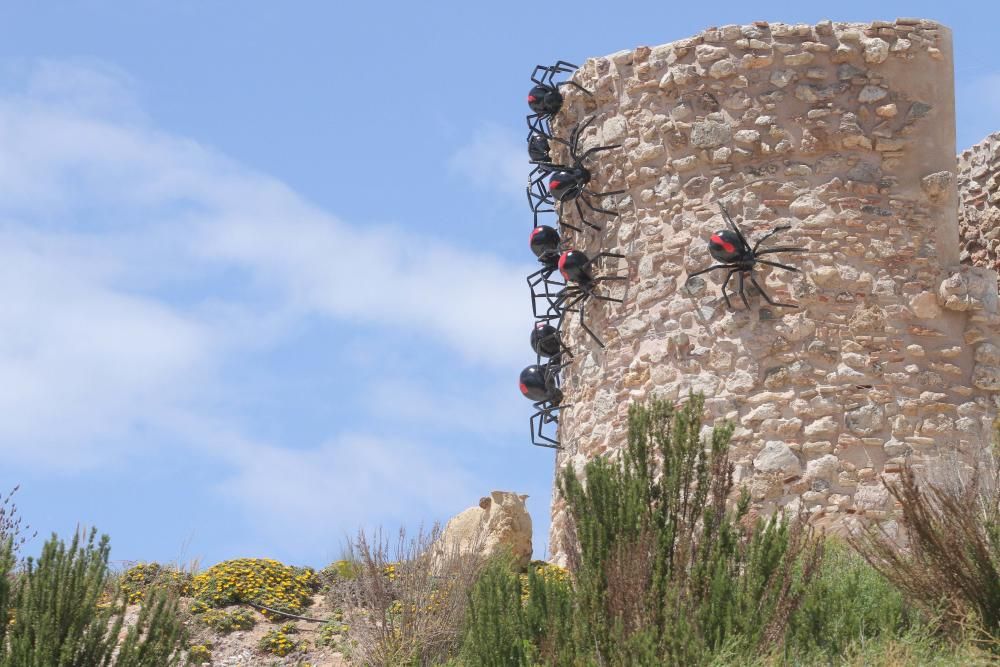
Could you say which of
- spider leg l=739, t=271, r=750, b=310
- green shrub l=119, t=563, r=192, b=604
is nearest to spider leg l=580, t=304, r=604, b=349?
spider leg l=739, t=271, r=750, b=310

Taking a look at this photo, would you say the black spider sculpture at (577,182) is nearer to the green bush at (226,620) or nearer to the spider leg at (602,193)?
the spider leg at (602,193)

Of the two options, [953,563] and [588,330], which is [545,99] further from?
[953,563]

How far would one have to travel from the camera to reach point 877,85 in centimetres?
1316

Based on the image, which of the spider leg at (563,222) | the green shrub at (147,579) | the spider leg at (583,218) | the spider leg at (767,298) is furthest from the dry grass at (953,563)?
the green shrub at (147,579)

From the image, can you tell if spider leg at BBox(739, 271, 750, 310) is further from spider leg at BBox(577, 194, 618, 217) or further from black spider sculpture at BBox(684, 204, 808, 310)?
spider leg at BBox(577, 194, 618, 217)

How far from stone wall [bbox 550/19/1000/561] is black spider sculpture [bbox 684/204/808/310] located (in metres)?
0.07

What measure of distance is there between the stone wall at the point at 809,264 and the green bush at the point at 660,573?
2.77 m

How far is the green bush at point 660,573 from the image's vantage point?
28.9 feet

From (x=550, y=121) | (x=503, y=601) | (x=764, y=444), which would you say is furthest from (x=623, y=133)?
(x=503, y=601)

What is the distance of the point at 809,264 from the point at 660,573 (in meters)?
4.55

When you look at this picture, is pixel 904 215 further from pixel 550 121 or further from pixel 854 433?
pixel 550 121

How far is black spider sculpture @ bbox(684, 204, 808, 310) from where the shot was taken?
1260 centimetres

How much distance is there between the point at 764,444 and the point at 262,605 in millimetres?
4616

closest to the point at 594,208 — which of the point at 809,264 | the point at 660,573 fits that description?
the point at 809,264
